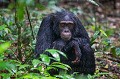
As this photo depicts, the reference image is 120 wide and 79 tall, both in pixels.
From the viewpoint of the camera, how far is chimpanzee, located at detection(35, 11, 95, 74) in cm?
494

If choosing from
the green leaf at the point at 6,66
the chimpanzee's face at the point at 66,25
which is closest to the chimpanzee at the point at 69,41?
the chimpanzee's face at the point at 66,25

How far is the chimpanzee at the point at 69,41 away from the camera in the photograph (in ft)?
16.2

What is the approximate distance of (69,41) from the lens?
497 centimetres

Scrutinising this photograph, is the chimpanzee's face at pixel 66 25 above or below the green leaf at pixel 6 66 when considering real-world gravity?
above

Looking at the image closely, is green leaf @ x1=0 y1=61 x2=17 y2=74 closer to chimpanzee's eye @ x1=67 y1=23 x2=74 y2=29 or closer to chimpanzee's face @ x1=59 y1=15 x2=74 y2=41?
chimpanzee's face @ x1=59 y1=15 x2=74 y2=41

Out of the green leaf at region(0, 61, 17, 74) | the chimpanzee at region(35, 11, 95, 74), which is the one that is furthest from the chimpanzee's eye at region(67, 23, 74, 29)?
the green leaf at region(0, 61, 17, 74)

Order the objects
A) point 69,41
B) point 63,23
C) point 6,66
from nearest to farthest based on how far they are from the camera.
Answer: point 6,66
point 69,41
point 63,23

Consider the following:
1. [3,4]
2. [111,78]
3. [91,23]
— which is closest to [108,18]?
[91,23]

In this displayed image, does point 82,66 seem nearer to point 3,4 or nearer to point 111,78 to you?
point 111,78

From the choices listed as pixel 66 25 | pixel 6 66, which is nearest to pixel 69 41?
pixel 66 25

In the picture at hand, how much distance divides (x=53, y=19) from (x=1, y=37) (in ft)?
2.80

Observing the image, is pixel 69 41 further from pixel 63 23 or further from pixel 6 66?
pixel 6 66

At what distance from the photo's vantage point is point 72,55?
509cm

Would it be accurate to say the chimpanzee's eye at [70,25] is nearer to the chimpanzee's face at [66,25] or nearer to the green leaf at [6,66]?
the chimpanzee's face at [66,25]
